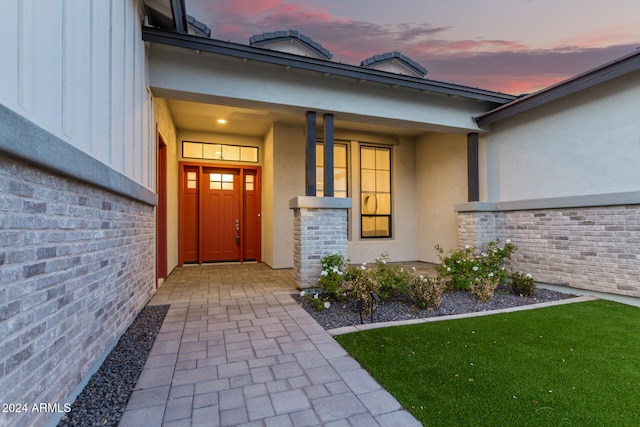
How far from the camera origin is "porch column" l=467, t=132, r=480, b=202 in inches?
240

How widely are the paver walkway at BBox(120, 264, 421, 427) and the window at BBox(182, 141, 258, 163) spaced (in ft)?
14.1

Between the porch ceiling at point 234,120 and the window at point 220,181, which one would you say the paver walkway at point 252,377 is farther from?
the window at point 220,181

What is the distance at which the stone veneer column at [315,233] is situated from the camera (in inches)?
184

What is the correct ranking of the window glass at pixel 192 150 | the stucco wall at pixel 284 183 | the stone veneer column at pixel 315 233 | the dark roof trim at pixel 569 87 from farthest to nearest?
the window glass at pixel 192 150, the stucco wall at pixel 284 183, the stone veneer column at pixel 315 233, the dark roof trim at pixel 569 87

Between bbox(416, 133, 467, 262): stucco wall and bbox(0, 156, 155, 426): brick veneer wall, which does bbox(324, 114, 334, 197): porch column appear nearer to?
bbox(0, 156, 155, 426): brick veneer wall

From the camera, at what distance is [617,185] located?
4168 mm

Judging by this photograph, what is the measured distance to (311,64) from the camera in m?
4.46

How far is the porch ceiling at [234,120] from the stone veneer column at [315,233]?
1.67m

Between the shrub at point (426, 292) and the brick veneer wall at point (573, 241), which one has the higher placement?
the brick veneer wall at point (573, 241)

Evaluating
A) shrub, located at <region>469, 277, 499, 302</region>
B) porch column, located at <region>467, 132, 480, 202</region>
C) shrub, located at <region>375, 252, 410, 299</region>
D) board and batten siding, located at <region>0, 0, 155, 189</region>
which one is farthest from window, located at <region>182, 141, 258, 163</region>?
shrub, located at <region>469, 277, 499, 302</region>

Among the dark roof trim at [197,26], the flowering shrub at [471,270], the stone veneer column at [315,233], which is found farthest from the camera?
the dark roof trim at [197,26]

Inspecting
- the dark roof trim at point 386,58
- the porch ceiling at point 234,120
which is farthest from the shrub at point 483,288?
the dark roof trim at point 386,58

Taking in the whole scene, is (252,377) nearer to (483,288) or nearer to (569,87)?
(483,288)

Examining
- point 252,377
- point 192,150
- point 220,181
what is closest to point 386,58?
point 220,181
